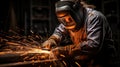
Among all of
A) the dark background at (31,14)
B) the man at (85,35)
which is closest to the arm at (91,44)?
the man at (85,35)

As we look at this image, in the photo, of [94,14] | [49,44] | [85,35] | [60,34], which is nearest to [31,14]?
[60,34]

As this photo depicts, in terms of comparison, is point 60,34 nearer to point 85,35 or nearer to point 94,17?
point 85,35

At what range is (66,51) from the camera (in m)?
2.58

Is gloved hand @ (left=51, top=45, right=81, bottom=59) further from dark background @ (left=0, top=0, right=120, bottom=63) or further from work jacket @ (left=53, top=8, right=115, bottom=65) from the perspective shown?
dark background @ (left=0, top=0, right=120, bottom=63)

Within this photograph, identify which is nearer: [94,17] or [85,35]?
[94,17]

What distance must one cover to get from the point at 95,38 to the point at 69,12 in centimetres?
41

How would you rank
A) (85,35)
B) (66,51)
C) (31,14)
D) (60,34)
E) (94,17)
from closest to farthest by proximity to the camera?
1. (66,51)
2. (94,17)
3. (85,35)
4. (60,34)
5. (31,14)

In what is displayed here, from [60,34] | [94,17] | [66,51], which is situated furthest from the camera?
[60,34]

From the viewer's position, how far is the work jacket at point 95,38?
261 centimetres

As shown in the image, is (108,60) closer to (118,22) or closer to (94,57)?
(94,57)

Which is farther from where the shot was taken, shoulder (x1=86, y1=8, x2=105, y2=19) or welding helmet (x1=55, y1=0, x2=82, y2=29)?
shoulder (x1=86, y1=8, x2=105, y2=19)

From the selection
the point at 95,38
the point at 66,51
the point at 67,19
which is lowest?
the point at 66,51

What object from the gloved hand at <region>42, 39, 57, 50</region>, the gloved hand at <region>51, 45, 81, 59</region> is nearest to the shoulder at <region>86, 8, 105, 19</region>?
the gloved hand at <region>51, 45, 81, 59</region>

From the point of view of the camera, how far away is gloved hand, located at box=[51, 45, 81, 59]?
2.56 m
